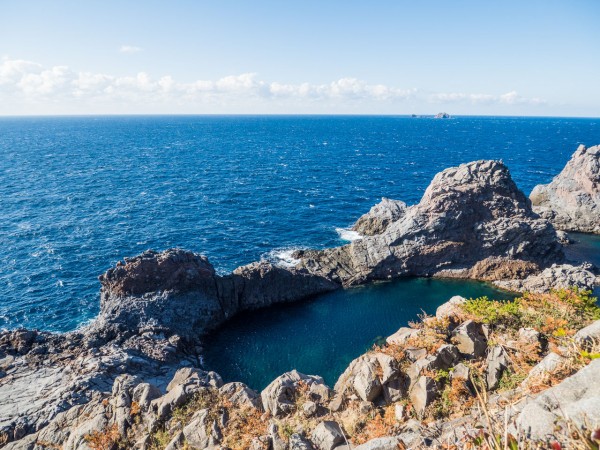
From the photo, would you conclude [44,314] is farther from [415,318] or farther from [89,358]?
[415,318]

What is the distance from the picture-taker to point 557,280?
48156 mm

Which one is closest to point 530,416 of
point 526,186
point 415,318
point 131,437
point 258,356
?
point 131,437

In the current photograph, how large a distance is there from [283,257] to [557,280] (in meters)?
37.4

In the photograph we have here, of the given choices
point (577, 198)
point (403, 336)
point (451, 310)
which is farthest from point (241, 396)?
point (577, 198)

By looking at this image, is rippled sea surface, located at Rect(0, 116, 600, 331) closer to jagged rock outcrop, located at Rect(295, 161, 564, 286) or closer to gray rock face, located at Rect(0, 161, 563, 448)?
gray rock face, located at Rect(0, 161, 563, 448)

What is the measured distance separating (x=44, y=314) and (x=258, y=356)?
26.5 meters

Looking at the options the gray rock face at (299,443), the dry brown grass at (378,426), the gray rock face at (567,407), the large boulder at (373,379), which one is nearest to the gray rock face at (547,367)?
the gray rock face at (567,407)

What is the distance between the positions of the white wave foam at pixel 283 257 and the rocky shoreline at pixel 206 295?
1805 mm

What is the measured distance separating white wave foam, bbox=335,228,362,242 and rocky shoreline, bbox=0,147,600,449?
234cm

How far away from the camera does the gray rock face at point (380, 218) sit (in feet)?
213

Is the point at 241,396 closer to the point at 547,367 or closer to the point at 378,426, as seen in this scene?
the point at 378,426

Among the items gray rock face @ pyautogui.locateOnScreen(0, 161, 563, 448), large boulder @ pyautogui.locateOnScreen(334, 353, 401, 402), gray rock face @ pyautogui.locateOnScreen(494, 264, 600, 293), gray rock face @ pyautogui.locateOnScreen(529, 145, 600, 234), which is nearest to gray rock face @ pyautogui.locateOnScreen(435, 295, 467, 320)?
gray rock face @ pyautogui.locateOnScreen(0, 161, 563, 448)

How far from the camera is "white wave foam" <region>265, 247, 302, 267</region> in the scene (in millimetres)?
57003

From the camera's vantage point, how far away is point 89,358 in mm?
33719
